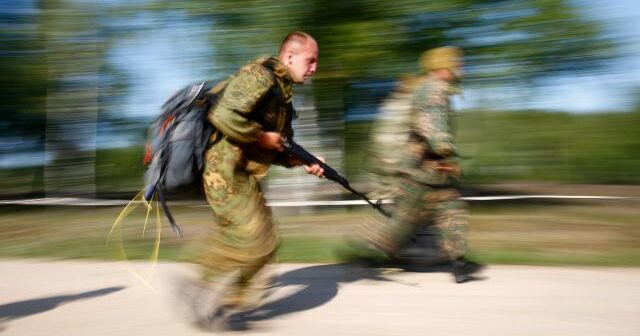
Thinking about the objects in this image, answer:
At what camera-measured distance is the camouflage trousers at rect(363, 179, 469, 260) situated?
4.99 meters

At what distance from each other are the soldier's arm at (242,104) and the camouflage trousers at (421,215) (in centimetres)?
180

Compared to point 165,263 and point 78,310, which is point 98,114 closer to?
point 165,263

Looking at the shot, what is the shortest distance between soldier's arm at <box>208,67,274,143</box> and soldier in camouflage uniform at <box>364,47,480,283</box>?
1.70 metres

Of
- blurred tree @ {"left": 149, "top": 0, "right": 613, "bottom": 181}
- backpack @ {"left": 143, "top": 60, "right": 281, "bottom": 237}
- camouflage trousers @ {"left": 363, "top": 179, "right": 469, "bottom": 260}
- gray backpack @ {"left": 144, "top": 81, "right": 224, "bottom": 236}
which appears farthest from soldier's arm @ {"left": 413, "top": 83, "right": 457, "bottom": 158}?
blurred tree @ {"left": 149, "top": 0, "right": 613, "bottom": 181}

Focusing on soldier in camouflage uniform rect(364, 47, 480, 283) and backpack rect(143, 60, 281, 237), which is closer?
backpack rect(143, 60, 281, 237)

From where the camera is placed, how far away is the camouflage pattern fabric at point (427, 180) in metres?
4.90

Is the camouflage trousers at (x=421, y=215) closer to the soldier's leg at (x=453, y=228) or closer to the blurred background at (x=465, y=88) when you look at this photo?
the soldier's leg at (x=453, y=228)

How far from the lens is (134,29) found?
38.6 feet

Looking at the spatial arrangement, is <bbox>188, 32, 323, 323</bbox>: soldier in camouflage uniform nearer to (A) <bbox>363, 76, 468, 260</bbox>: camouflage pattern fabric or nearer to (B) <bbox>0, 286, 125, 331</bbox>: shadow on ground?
(A) <bbox>363, 76, 468, 260</bbox>: camouflage pattern fabric

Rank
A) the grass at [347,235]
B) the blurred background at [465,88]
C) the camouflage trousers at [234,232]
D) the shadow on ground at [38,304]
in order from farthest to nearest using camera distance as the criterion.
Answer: the blurred background at [465,88] → the grass at [347,235] → the shadow on ground at [38,304] → the camouflage trousers at [234,232]

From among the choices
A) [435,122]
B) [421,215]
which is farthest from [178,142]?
[421,215]

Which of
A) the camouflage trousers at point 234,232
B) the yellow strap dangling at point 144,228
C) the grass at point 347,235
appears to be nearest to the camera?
the camouflage trousers at point 234,232

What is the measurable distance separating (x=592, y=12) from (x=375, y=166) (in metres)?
6.34

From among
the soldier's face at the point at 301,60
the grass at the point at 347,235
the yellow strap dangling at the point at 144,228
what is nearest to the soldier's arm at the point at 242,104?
the soldier's face at the point at 301,60
